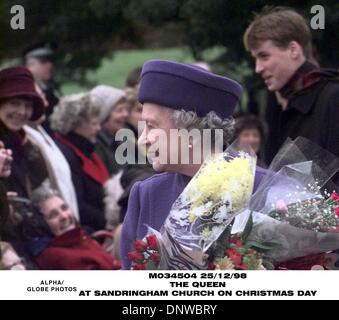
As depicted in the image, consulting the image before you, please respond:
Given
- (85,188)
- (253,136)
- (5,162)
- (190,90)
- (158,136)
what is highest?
(190,90)

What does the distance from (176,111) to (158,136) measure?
9cm

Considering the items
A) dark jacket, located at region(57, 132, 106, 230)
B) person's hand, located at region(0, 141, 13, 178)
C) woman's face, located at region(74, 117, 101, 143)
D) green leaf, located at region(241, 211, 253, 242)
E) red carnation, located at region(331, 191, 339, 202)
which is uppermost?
red carnation, located at region(331, 191, 339, 202)

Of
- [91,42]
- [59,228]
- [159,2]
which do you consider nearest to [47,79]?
[91,42]

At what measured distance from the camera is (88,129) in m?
5.78

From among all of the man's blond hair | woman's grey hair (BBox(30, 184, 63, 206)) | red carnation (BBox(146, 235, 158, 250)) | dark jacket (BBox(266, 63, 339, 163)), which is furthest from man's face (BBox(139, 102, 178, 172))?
woman's grey hair (BBox(30, 184, 63, 206))

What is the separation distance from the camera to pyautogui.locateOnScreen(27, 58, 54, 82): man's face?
5.90m

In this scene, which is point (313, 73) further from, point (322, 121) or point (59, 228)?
point (59, 228)

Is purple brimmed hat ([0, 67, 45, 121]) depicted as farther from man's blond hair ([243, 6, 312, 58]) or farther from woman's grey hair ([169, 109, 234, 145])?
woman's grey hair ([169, 109, 234, 145])

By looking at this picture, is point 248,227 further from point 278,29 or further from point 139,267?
point 278,29

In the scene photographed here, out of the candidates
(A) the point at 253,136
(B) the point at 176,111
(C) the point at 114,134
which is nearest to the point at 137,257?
(B) the point at 176,111

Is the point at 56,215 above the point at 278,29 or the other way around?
the other way around

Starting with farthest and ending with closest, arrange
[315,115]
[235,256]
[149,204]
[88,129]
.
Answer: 1. [88,129]
2. [315,115]
3. [149,204]
4. [235,256]

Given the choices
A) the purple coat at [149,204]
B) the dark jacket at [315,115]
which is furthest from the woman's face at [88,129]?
the purple coat at [149,204]

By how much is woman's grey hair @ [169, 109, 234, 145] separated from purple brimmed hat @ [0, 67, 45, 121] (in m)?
1.67
